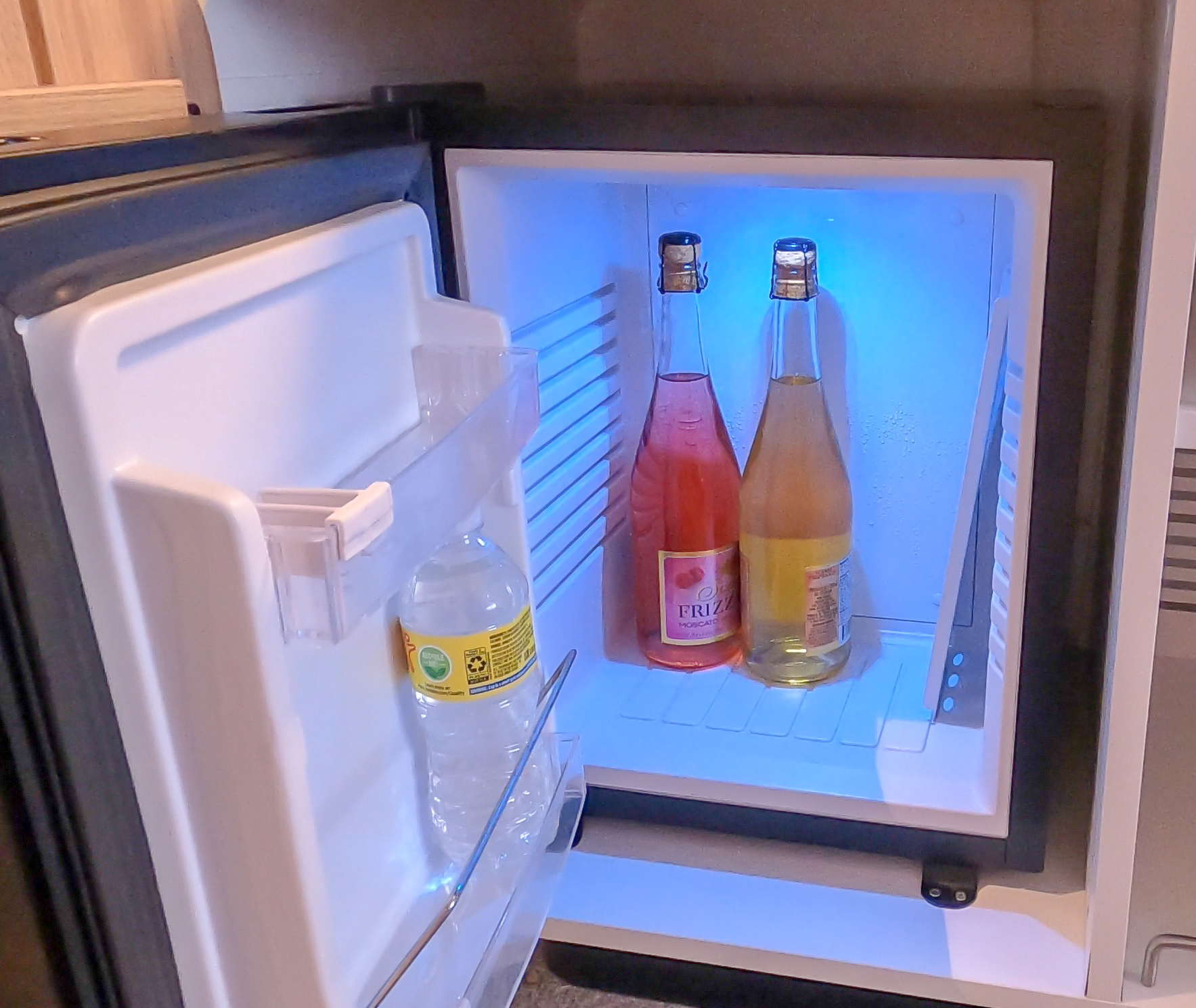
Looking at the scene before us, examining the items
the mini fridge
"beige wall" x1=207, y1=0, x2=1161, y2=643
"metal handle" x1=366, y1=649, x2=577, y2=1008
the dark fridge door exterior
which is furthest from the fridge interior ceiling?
the dark fridge door exterior

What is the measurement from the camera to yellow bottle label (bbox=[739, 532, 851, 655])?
1051 mm

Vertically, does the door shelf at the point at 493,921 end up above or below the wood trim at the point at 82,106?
below

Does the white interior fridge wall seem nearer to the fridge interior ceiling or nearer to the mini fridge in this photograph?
the mini fridge

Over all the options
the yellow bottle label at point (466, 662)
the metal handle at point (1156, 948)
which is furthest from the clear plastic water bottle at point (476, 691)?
Result: the metal handle at point (1156, 948)

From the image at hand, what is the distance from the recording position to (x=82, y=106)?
711 millimetres

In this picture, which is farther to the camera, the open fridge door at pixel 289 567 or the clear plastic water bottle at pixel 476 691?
the clear plastic water bottle at pixel 476 691

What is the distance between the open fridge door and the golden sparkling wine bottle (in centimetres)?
42

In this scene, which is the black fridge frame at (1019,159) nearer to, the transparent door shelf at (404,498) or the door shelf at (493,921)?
the transparent door shelf at (404,498)

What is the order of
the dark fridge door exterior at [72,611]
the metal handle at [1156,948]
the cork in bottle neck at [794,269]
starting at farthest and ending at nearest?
the cork in bottle neck at [794,269] → the metal handle at [1156,948] → the dark fridge door exterior at [72,611]

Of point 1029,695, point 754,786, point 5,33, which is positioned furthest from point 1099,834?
point 5,33

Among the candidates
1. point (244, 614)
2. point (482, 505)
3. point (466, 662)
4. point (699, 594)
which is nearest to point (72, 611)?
point (244, 614)

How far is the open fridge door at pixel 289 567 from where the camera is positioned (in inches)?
17.8

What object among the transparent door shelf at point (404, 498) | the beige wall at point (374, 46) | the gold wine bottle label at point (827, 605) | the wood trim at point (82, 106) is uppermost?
the beige wall at point (374, 46)

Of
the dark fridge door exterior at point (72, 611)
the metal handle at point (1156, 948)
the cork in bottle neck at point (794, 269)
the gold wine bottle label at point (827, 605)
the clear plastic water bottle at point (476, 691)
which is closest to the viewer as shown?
the dark fridge door exterior at point (72, 611)
